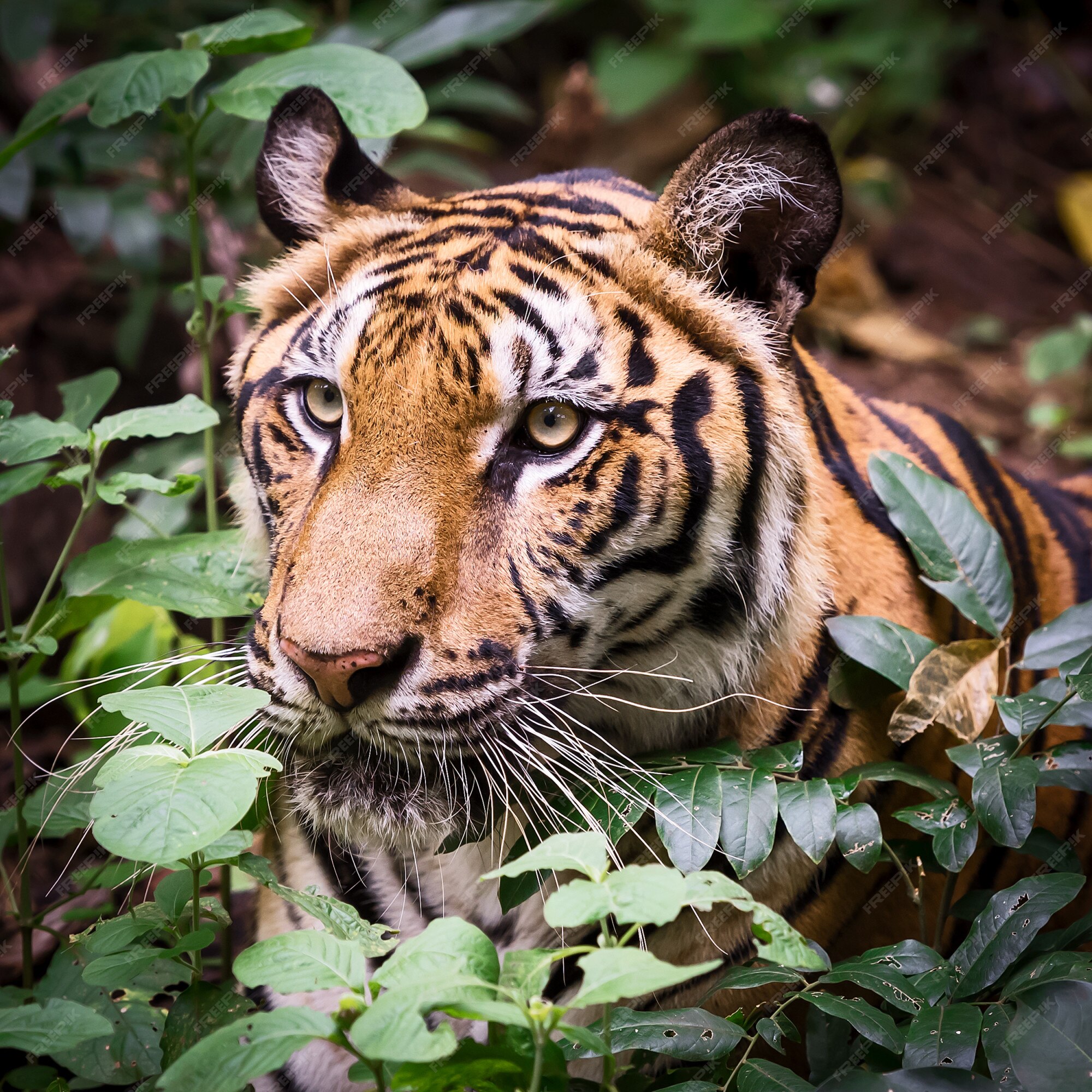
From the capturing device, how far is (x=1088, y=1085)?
4.16 feet

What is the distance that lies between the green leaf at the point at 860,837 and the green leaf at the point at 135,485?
1212 mm

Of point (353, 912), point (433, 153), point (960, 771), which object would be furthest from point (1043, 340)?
point (353, 912)

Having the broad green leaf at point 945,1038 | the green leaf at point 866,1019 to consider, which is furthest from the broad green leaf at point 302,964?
the broad green leaf at point 945,1038

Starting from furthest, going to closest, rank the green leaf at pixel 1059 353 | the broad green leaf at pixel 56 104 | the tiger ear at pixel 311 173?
the green leaf at pixel 1059 353, the broad green leaf at pixel 56 104, the tiger ear at pixel 311 173

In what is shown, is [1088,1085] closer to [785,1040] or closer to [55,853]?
[785,1040]

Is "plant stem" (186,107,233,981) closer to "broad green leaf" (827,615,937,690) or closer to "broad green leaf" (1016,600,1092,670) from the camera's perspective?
"broad green leaf" (827,615,937,690)

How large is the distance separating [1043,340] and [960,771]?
2.80 meters

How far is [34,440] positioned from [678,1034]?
1.39 metres

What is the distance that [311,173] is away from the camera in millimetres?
2066

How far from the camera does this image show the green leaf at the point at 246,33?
213cm

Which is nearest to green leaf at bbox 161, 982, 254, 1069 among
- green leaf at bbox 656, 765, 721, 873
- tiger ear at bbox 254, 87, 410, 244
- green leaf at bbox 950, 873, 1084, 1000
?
green leaf at bbox 656, 765, 721, 873

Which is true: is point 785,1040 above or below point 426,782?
below

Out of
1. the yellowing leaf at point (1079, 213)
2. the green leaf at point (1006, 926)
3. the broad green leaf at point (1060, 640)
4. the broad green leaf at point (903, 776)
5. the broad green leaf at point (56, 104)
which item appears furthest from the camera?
the yellowing leaf at point (1079, 213)

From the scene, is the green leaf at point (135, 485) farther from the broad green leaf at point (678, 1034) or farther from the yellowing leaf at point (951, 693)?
the yellowing leaf at point (951, 693)
